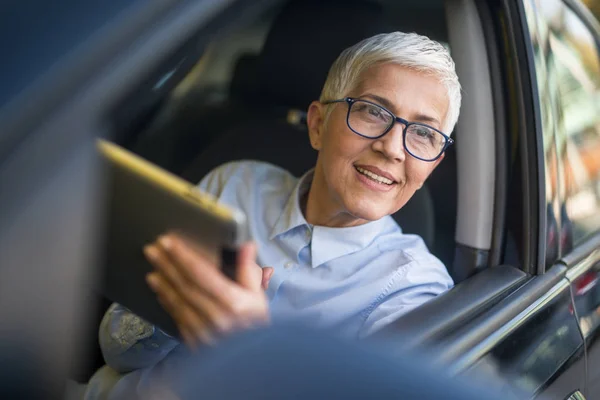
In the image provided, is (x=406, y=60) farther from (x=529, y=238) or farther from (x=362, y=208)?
(x=529, y=238)

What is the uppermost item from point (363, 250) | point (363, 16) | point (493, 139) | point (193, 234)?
point (363, 16)

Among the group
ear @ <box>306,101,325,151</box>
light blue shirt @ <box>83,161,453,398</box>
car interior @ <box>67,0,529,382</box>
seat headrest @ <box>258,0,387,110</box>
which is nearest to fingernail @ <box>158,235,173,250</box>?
car interior @ <box>67,0,529,382</box>

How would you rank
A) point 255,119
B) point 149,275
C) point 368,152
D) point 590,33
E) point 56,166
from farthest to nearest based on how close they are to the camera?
point 255,119 → point 590,33 → point 368,152 → point 149,275 → point 56,166

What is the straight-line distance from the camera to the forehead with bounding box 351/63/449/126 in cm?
175

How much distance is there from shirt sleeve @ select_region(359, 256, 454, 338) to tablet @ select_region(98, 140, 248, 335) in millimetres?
767

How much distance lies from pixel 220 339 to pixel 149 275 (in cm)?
13

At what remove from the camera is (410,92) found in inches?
69.2

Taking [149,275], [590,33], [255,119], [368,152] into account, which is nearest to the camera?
[149,275]

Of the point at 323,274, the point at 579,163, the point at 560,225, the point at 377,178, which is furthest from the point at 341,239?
the point at 579,163

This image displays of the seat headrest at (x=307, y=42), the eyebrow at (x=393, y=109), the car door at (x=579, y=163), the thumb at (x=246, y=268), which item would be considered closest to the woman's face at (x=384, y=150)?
the eyebrow at (x=393, y=109)

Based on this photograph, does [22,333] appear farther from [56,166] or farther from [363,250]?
[363,250]

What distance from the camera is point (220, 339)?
0.90 metres

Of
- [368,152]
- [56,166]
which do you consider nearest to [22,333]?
[56,166]

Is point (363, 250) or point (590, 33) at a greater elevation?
point (590, 33)
